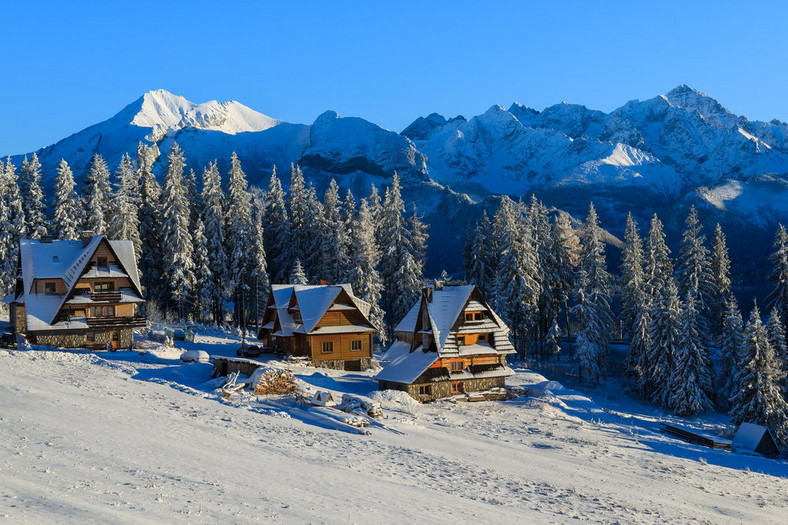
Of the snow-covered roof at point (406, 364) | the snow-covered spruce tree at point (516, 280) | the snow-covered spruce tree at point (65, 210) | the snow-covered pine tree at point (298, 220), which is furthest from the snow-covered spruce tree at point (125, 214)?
the snow-covered spruce tree at point (516, 280)

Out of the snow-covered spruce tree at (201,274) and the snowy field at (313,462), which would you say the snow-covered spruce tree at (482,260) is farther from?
the snowy field at (313,462)

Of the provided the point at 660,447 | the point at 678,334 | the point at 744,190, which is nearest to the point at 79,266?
the point at 660,447

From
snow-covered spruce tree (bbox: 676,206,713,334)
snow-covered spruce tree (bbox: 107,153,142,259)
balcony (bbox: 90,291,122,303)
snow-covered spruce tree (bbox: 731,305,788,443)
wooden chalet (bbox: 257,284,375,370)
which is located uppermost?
snow-covered spruce tree (bbox: 107,153,142,259)

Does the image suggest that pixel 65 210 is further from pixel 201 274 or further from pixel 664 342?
pixel 664 342

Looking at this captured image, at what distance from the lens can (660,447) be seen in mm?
34094

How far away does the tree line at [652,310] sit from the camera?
156 feet

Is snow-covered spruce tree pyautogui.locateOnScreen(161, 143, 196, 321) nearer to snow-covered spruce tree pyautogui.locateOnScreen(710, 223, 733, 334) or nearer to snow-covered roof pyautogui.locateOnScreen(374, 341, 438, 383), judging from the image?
snow-covered roof pyautogui.locateOnScreen(374, 341, 438, 383)

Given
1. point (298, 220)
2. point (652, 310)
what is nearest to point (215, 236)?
point (298, 220)

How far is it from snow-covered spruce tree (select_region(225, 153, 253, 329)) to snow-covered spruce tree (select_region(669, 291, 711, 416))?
39103mm

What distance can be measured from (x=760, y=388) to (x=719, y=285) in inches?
1026

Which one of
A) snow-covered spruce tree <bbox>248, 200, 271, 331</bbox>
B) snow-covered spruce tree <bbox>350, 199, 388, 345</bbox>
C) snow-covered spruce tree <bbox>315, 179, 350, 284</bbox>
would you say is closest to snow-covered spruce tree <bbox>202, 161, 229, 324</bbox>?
snow-covered spruce tree <bbox>248, 200, 271, 331</bbox>

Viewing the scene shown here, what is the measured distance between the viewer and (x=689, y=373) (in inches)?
2085

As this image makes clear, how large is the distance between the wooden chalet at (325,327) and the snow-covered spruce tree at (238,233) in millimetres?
12540

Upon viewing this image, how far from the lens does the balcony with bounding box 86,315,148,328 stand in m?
46.8
